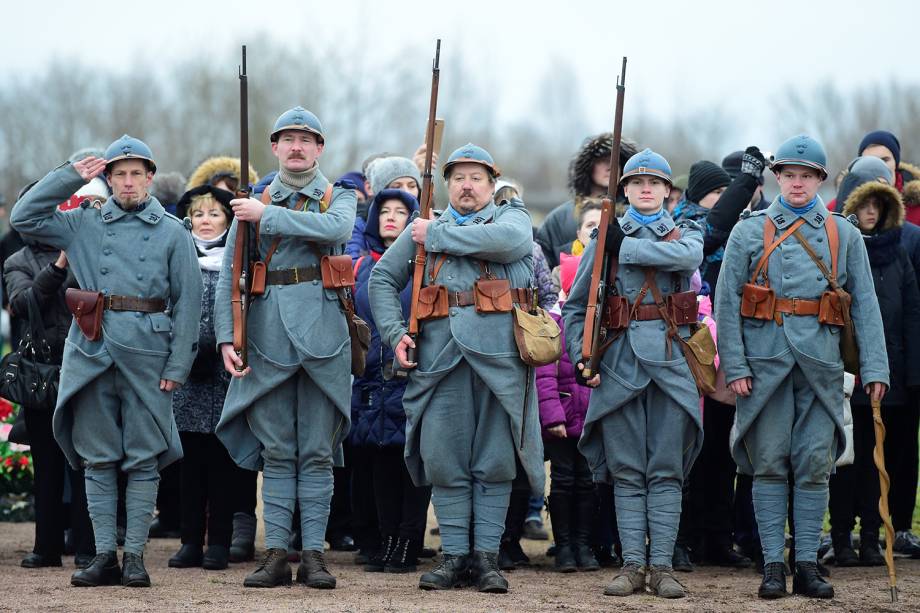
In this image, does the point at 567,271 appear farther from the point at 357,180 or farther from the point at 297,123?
the point at 297,123

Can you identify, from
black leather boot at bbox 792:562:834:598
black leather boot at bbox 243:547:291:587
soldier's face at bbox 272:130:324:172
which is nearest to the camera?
black leather boot at bbox 792:562:834:598

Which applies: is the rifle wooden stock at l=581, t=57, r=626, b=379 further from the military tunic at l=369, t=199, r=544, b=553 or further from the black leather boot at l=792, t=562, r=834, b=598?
the black leather boot at l=792, t=562, r=834, b=598

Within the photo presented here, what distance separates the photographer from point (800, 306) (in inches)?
287

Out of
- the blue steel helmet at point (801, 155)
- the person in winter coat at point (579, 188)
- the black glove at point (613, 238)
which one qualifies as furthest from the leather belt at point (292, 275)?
the person in winter coat at point (579, 188)

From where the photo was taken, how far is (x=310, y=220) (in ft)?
23.7

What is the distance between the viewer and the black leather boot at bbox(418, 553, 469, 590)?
287 inches

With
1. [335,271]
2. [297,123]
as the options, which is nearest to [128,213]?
[297,123]

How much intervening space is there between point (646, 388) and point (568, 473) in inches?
50.8

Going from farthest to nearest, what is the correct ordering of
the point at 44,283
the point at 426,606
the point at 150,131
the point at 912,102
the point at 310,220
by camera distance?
the point at 912,102, the point at 150,131, the point at 44,283, the point at 310,220, the point at 426,606

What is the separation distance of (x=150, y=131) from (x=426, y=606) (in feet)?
144

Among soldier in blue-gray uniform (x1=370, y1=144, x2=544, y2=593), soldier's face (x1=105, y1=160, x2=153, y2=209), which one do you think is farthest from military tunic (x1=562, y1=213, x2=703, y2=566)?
soldier's face (x1=105, y1=160, x2=153, y2=209)

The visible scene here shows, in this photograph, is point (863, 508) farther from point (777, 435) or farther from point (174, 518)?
point (174, 518)

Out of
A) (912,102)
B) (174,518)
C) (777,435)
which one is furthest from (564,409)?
(912,102)

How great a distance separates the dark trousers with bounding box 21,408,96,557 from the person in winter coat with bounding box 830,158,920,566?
4557 millimetres
